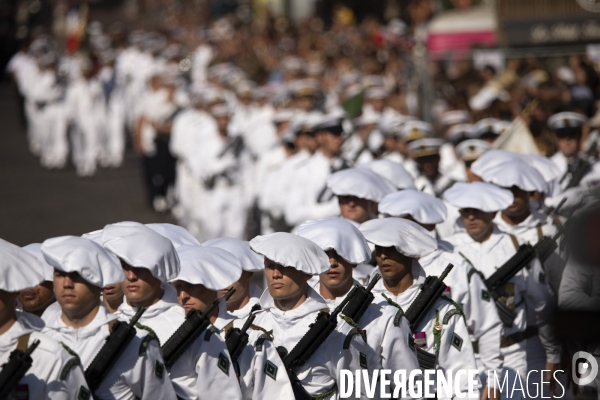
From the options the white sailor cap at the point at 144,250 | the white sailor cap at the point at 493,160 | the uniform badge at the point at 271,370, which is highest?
the white sailor cap at the point at 144,250

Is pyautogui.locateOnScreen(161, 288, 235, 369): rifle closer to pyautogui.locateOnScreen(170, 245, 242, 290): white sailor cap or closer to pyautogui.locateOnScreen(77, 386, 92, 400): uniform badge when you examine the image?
pyautogui.locateOnScreen(170, 245, 242, 290): white sailor cap

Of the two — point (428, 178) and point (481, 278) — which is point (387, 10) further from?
point (481, 278)

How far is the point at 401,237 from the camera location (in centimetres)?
683

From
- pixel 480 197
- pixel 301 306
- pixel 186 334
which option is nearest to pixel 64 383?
pixel 186 334

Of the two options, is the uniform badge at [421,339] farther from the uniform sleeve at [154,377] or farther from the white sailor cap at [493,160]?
the white sailor cap at [493,160]

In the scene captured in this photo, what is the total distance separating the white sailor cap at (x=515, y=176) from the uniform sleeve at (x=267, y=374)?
3040mm

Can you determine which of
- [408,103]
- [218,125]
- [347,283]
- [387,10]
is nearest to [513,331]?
[347,283]

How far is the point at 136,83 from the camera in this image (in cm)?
2433

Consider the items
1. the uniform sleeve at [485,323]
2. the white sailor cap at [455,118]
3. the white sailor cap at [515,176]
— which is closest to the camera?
the uniform sleeve at [485,323]

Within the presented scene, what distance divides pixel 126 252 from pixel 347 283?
146 centimetres

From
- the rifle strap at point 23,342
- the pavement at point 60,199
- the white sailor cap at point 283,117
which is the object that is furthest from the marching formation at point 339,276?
the pavement at point 60,199

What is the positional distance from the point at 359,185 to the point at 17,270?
3792 mm

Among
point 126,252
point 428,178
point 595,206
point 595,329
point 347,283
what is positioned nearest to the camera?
point 595,206

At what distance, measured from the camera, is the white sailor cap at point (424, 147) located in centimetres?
1084
